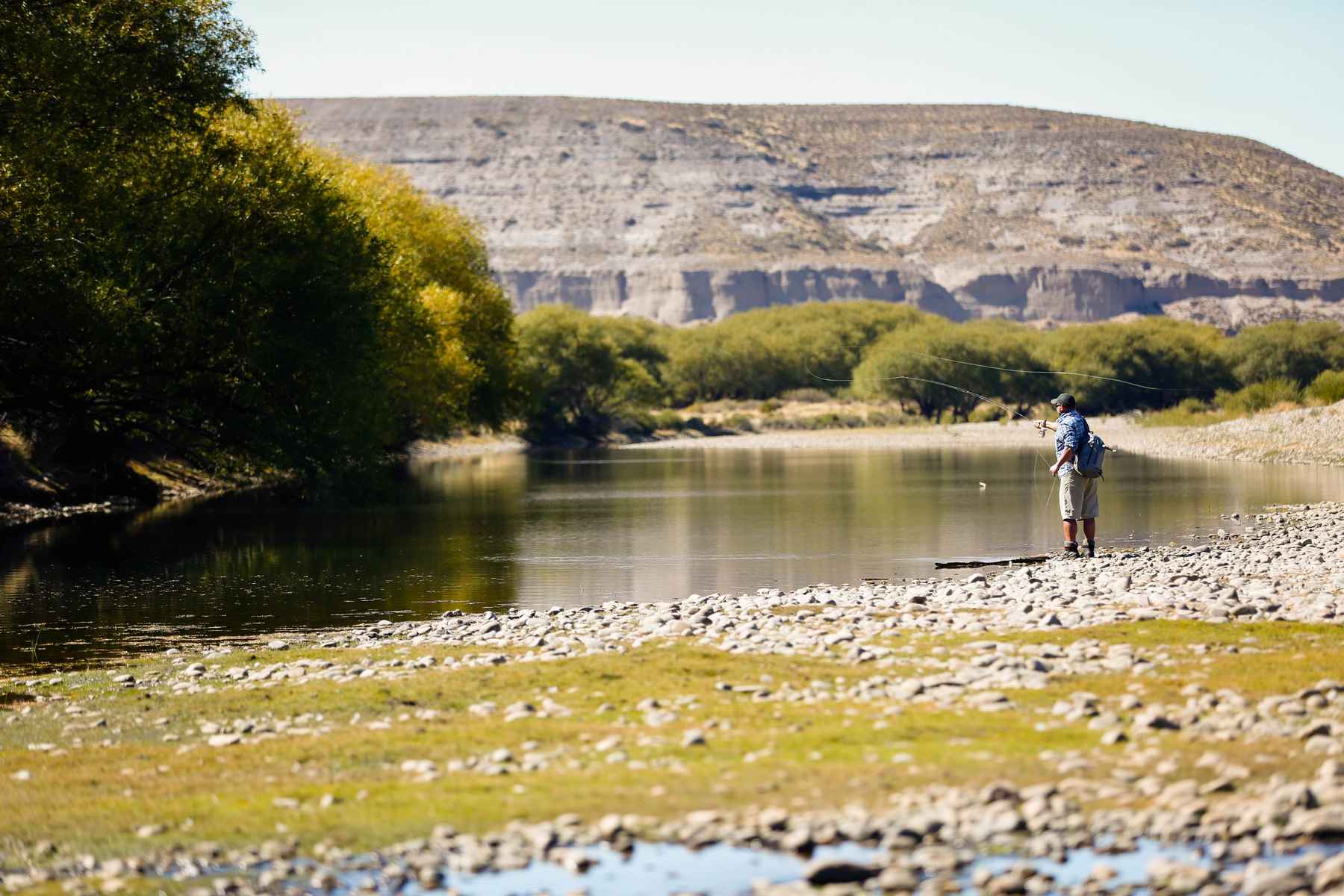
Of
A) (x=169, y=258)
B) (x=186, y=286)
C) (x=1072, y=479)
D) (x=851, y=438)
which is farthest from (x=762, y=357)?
(x=1072, y=479)

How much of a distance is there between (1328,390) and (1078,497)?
5419 centimetres

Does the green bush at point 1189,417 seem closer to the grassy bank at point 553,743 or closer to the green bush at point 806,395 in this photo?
the green bush at point 806,395

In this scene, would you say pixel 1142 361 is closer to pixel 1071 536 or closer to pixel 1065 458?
pixel 1071 536

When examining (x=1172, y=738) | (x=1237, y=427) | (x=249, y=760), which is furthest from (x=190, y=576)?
(x=1237, y=427)

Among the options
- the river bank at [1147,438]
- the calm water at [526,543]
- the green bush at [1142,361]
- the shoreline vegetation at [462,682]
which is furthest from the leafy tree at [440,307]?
the green bush at [1142,361]

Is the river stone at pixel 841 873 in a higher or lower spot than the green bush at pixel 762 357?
lower

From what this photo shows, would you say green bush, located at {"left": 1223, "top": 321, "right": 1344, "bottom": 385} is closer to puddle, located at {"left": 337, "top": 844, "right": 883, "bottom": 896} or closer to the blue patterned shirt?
the blue patterned shirt

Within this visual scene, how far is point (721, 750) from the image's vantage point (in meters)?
10.8

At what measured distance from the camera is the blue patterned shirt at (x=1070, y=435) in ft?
75.2

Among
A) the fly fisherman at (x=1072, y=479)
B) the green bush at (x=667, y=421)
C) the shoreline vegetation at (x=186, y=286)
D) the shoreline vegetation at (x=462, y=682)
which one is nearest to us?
the shoreline vegetation at (x=462, y=682)

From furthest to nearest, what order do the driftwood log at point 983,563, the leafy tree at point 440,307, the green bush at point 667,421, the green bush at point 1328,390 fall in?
the green bush at point 667,421 < the green bush at point 1328,390 < the leafy tree at point 440,307 < the driftwood log at point 983,563

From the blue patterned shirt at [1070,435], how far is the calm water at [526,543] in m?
4.01

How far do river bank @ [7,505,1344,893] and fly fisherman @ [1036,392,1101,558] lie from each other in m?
6.06

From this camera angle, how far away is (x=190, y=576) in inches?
1102
